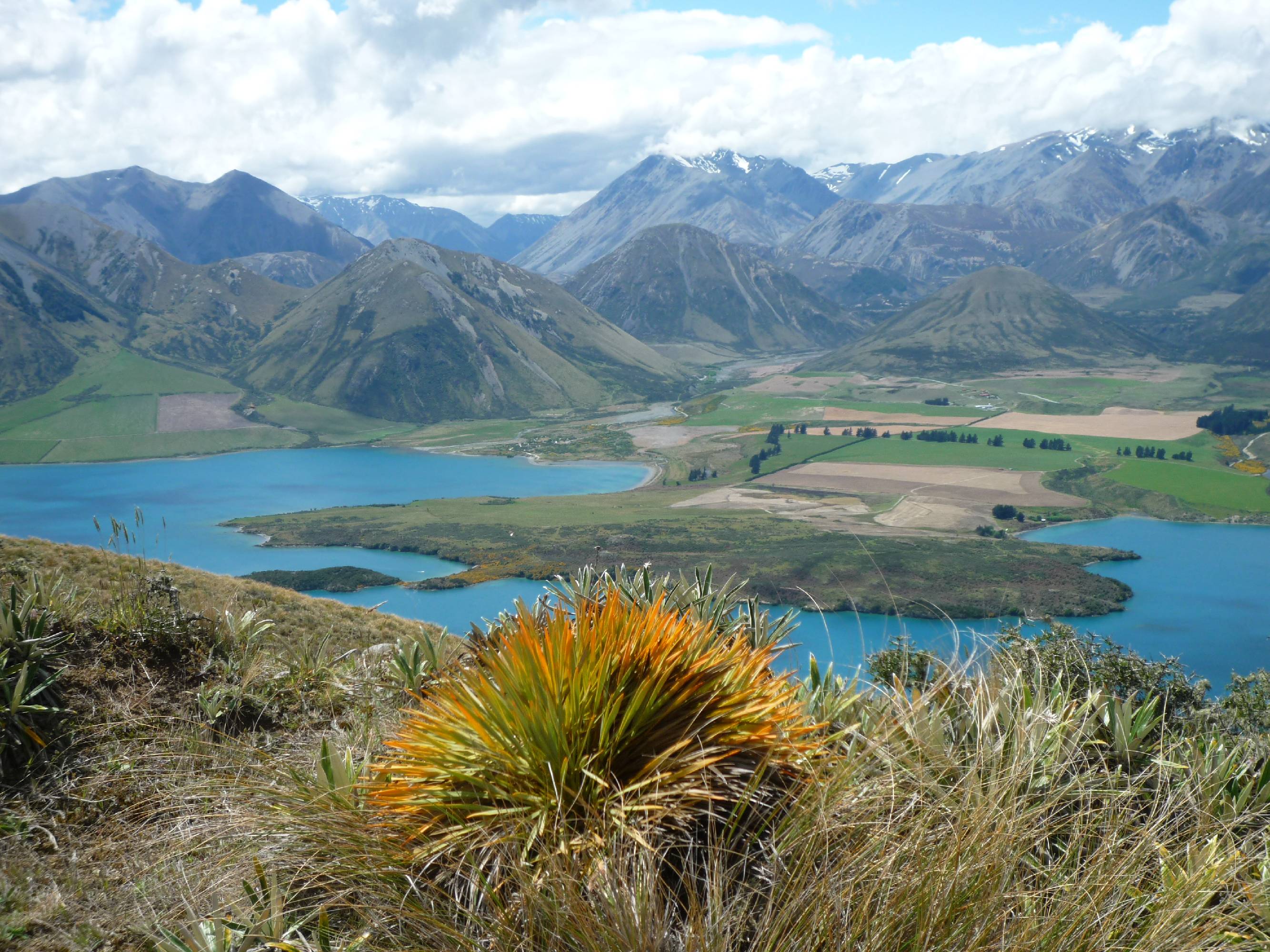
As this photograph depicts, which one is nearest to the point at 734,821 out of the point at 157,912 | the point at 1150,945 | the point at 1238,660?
the point at 1150,945

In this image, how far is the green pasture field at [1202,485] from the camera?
320 feet

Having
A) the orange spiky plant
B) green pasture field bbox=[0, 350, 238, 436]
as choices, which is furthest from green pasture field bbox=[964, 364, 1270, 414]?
green pasture field bbox=[0, 350, 238, 436]

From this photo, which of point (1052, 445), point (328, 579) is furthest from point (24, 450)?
point (1052, 445)

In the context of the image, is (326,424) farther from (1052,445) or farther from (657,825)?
(657,825)

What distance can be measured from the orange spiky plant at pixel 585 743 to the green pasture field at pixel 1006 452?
127289 millimetres

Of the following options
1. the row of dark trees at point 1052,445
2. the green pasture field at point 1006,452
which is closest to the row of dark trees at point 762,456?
the green pasture field at point 1006,452

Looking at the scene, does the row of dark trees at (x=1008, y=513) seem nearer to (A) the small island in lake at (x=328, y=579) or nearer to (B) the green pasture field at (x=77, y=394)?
(A) the small island in lake at (x=328, y=579)

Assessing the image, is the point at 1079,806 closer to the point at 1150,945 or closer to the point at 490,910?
the point at 1150,945

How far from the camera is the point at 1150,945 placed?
327cm

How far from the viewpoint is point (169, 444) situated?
159000mm

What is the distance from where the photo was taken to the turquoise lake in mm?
55031

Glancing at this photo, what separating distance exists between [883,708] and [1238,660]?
59.8 m

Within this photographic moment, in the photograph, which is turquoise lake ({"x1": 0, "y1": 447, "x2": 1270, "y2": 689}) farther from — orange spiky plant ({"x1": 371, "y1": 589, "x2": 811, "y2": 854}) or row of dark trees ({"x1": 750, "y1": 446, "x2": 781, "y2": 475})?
row of dark trees ({"x1": 750, "y1": 446, "x2": 781, "y2": 475})

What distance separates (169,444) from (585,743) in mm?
178503
